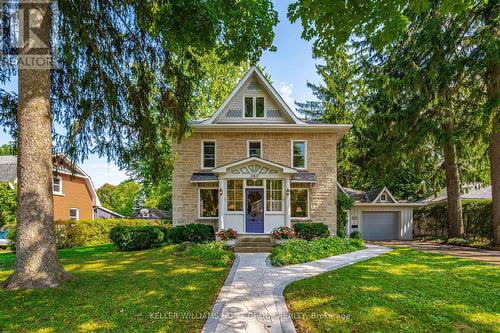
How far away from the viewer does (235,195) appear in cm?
1371

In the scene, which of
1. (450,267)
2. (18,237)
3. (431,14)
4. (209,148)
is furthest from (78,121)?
(431,14)

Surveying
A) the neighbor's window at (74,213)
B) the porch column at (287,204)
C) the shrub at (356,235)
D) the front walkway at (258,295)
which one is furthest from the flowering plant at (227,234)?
the neighbor's window at (74,213)

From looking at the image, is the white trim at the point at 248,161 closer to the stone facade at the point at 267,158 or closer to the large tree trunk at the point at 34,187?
the stone facade at the point at 267,158

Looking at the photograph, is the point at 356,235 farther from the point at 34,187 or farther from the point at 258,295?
the point at 34,187

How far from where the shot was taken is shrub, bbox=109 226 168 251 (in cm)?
1196

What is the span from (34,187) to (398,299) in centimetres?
750

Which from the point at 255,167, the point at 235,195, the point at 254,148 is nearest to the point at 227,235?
the point at 235,195

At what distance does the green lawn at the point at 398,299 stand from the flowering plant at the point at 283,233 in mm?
4363

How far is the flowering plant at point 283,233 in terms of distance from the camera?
1223 centimetres

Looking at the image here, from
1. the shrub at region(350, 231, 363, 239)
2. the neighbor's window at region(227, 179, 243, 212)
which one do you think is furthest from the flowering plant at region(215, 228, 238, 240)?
the shrub at region(350, 231, 363, 239)

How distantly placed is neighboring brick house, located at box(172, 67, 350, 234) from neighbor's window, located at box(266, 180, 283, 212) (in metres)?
0.05

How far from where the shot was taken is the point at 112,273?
7418mm

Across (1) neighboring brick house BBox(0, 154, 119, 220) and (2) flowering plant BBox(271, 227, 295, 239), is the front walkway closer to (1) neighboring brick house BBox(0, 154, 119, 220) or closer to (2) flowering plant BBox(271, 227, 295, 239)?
(2) flowering plant BBox(271, 227, 295, 239)

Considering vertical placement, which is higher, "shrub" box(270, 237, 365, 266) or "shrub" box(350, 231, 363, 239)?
"shrub" box(270, 237, 365, 266)
